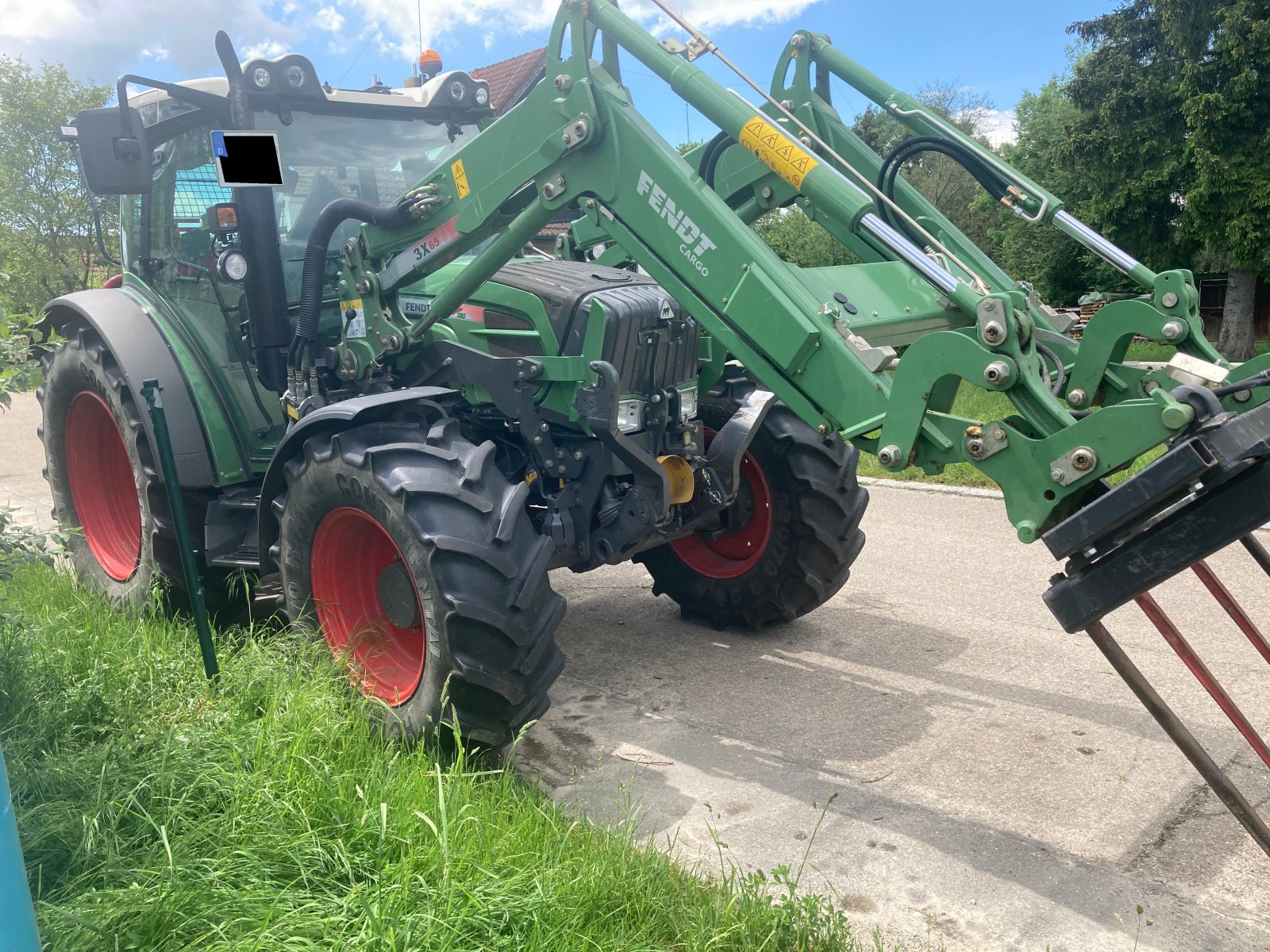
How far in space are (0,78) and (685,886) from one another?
1325 inches

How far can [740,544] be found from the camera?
5.27 meters

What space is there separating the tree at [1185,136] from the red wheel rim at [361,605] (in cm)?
1966

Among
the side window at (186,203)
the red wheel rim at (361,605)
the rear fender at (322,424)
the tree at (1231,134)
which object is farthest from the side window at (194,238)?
the tree at (1231,134)

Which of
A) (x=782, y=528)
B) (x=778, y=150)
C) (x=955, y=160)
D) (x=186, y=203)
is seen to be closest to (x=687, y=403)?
(x=782, y=528)

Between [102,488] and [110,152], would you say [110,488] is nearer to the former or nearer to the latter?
[102,488]

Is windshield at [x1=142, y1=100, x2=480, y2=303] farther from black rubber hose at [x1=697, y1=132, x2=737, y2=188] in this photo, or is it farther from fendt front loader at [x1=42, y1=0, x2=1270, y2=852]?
black rubber hose at [x1=697, y1=132, x2=737, y2=188]

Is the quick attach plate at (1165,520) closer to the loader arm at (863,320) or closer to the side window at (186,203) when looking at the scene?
the loader arm at (863,320)

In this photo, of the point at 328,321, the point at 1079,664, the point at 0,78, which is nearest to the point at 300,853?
the point at 328,321

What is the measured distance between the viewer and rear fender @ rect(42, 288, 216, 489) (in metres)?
4.71

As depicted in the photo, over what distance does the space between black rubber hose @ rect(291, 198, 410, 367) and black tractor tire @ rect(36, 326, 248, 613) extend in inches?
33.1

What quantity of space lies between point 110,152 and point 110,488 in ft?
6.77

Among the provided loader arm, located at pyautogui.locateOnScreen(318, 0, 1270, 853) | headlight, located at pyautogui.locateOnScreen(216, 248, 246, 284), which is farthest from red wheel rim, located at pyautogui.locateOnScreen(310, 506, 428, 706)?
headlight, located at pyautogui.locateOnScreen(216, 248, 246, 284)

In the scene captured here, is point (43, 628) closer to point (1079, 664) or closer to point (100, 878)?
point (100, 878)

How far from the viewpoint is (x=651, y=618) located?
5.57 metres
